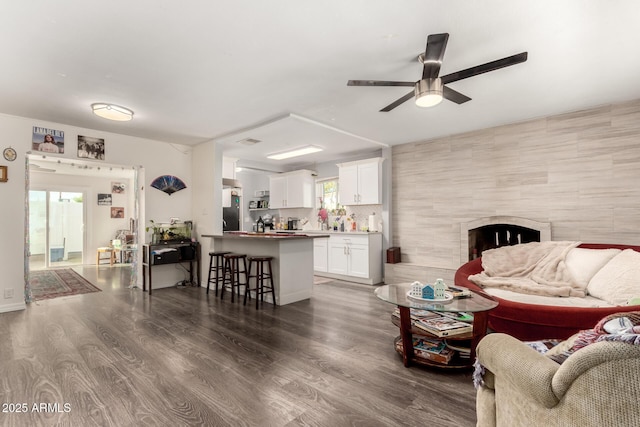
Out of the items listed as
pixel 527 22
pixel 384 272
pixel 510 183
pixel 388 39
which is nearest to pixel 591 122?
pixel 510 183

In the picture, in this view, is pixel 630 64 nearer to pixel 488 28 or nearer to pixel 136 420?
pixel 488 28

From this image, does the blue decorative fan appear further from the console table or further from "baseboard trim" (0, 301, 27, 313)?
"baseboard trim" (0, 301, 27, 313)

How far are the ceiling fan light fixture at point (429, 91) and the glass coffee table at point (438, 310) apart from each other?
1695 millimetres

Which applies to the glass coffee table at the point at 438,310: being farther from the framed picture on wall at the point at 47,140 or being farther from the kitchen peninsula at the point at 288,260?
the framed picture on wall at the point at 47,140

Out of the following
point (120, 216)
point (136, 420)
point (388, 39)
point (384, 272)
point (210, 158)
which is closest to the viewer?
point (136, 420)

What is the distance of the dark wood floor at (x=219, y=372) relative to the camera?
6.17 ft

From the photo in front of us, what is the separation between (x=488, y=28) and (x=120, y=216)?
993 centimetres

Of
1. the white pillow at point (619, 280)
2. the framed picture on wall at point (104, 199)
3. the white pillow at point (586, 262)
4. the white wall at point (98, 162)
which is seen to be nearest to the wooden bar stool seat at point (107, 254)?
the framed picture on wall at point (104, 199)

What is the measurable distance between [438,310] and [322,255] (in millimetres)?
4272

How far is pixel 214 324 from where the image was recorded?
11.4 feet

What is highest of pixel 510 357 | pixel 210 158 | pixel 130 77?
pixel 130 77

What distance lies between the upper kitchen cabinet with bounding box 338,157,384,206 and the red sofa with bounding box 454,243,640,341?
136 inches

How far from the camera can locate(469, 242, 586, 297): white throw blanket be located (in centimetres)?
312

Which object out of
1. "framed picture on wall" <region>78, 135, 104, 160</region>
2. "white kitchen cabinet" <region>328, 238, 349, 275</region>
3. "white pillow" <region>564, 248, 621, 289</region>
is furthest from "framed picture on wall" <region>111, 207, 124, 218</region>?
"white pillow" <region>564, 248, 621, 289</region>
